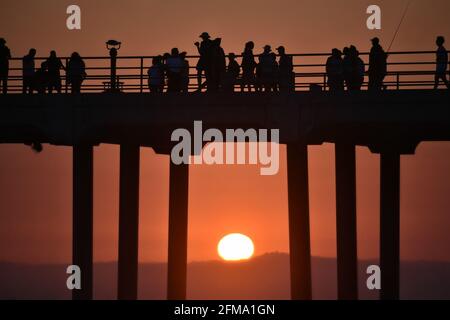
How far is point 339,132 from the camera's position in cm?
5116

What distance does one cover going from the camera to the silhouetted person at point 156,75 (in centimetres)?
4581

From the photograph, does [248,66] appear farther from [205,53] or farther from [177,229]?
[177,229]

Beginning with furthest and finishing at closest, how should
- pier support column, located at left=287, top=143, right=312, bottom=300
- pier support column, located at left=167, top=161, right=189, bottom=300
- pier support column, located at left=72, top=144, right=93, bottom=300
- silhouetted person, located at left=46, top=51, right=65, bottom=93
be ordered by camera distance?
pier support column, located at left=167, top=161, right=189, bottom=300 → pier support column, located at left=287, top=143, right=312, bottom=300 → pier support column, located at left=72, top=144, right=93, bottom=300 → silhouetted person, located at left=46, top=51, right=65, bottom=93

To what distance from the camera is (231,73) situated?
45688 mm

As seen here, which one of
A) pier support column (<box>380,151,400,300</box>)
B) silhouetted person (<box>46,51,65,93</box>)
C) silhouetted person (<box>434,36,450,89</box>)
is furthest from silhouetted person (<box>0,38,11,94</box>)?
pier support column (<box>380,151,400,300</box>)

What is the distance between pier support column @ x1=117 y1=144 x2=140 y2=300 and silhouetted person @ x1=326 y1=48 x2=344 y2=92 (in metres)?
11.3

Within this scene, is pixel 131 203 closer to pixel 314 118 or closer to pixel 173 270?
pixel 173 270

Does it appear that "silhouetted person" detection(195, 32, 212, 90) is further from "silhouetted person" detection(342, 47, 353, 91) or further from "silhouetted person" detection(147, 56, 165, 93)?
"silhouetted person" detection(342, 47, 353, 91)

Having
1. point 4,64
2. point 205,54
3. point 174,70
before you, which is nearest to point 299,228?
point 174,70

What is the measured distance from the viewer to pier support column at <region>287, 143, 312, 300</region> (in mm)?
49625

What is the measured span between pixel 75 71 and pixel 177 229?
436 inches

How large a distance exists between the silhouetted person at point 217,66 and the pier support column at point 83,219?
18.6 feet

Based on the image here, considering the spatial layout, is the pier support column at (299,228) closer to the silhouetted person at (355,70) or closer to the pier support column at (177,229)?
the silhouetted person at (355,70)
